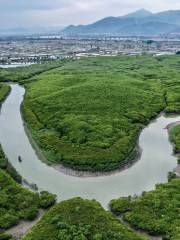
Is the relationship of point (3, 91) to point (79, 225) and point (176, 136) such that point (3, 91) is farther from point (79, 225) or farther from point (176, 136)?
point (79, 225)

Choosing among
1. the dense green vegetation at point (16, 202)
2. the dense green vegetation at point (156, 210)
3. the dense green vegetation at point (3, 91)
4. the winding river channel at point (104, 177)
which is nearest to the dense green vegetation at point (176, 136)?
the winding river channel at point (104, 177)

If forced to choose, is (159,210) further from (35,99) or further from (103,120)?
(35,99)

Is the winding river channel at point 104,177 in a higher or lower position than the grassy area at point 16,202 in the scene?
lower

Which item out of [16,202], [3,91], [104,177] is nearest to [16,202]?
[16,202]

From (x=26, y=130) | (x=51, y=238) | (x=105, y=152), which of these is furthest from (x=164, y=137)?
(x=51, y=238)

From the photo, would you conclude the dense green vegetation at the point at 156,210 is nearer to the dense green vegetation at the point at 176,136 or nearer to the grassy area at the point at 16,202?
the grassy area at the point at 16,202

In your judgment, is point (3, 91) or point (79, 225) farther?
point (3, 91)

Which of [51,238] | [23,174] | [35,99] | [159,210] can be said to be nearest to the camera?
[51,238]
